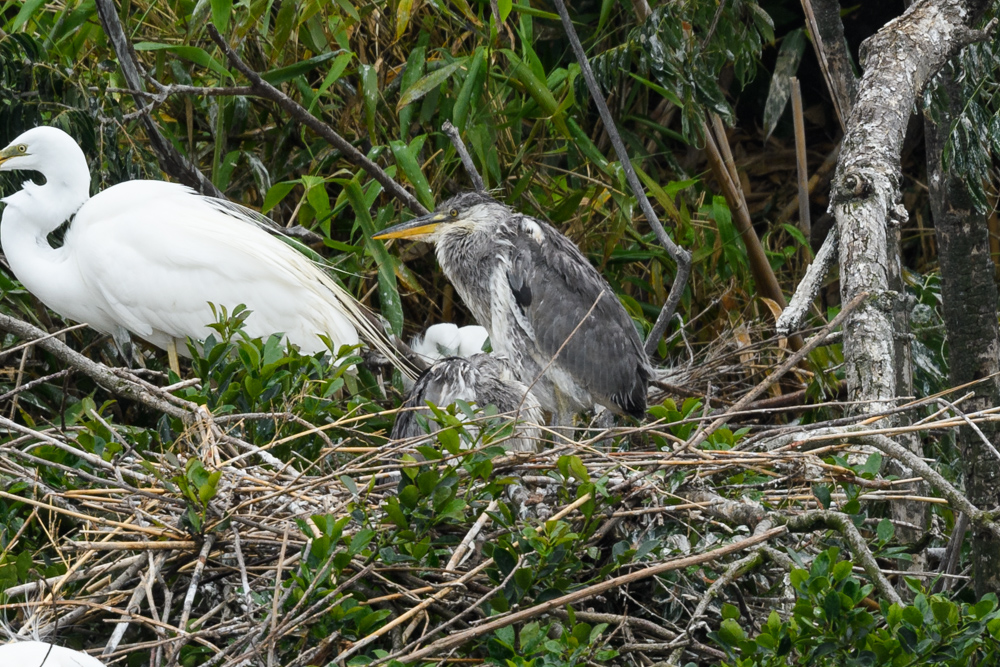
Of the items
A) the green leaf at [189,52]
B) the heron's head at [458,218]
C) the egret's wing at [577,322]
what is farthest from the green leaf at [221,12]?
the egret's wing at [577,322]

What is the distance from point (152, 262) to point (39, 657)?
227 centimetres

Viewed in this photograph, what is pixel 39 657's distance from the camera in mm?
1758

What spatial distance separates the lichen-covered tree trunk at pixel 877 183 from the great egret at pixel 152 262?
2.02 m

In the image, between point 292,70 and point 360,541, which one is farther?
point 292,70

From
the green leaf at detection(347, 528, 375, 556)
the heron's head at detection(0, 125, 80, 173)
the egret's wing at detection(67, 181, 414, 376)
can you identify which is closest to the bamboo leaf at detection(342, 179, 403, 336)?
the egret's wing at detection(67, 181, 414, 376)

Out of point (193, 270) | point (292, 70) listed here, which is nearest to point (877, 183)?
point (292, 70)

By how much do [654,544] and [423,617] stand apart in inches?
17.0

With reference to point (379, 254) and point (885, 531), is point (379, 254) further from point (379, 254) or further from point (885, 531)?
point (885, 531)

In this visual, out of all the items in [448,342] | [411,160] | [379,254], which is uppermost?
[411,160]

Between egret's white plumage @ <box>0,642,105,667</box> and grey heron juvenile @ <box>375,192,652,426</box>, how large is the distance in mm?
1959

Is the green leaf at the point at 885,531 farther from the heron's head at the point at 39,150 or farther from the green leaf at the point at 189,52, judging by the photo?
the heron's head at the point at 39,150

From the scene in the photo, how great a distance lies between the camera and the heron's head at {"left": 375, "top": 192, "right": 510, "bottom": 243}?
3.79m

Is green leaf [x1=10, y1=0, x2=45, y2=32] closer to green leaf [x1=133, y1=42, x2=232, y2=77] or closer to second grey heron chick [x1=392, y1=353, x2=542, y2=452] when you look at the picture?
green leaf [x1=133, y1=42, x2=232, y2=77]

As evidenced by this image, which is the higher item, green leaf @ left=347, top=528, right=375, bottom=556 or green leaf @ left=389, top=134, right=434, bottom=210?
green leaf @ left=389, top=134, right=434, bottom=210
